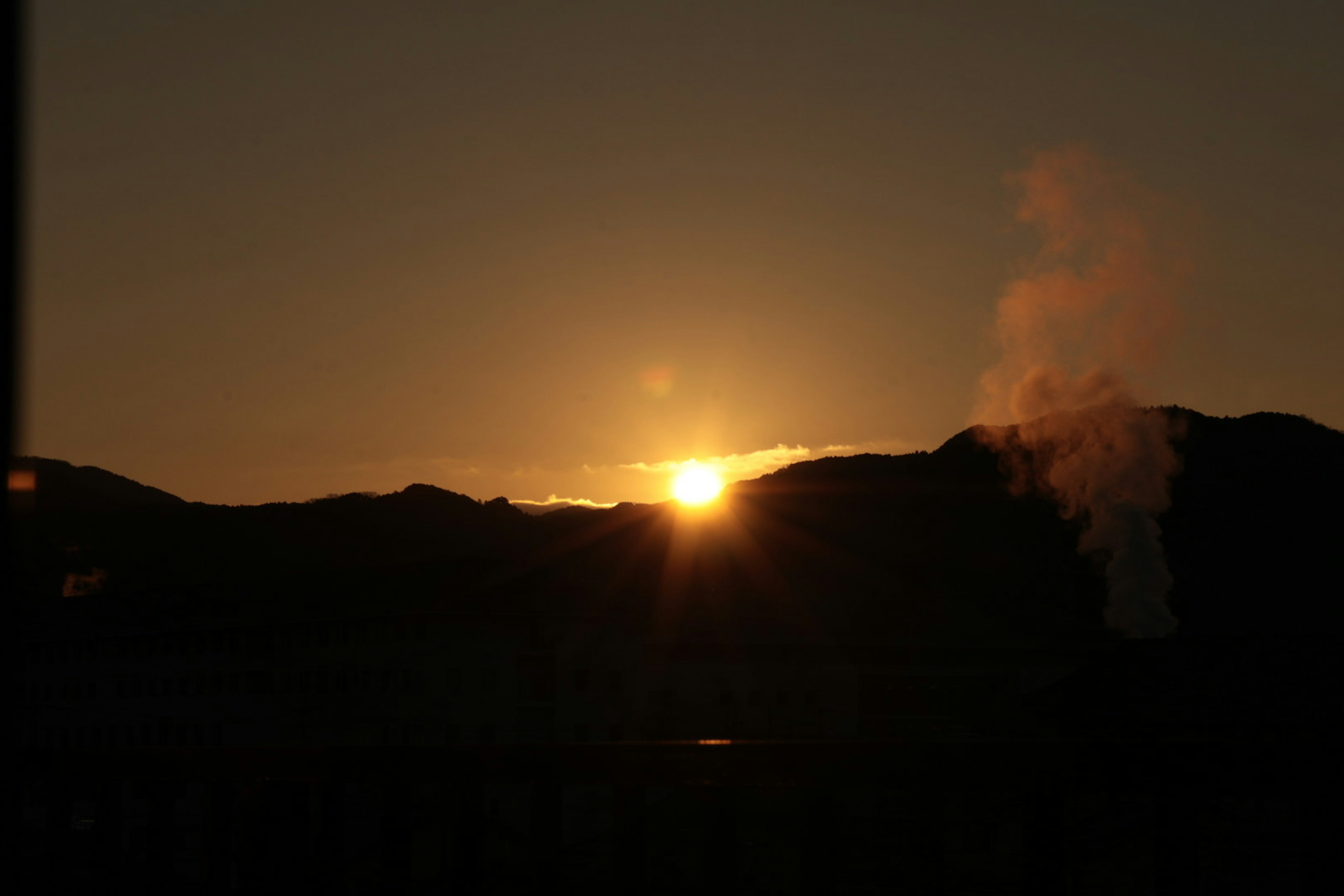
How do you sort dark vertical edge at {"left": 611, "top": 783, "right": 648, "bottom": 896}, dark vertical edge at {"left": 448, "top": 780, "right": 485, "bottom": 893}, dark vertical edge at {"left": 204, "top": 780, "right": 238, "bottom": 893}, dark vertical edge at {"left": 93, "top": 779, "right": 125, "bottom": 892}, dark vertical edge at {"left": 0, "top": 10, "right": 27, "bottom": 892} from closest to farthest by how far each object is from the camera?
dark vertical edge at {"left": 0, "top": 10, "right": 27, "bottom": 892}, dark vertical edge at {"left": 611, "top": 783, "right": 648, "bottom": 896}, dark vertical edge at {"left": 448, "top": 780, "right": 485, "bottom": 893}, dark vertical edge at {"left": 204, "top": 780, "right": 238, "bottom": 893}, dark vertical edge at {"left": 93, "top": 779, "right": 125, "bottom": 892}

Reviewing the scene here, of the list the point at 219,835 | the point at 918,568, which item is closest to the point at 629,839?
the point at 219,835

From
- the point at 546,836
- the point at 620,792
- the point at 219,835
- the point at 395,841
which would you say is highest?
the point at 620,792

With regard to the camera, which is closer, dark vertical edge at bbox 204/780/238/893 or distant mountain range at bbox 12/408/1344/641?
dark vertical edge at bbox 204/780/238/893

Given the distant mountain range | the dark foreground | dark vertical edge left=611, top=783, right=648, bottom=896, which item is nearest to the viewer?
the dark foreground

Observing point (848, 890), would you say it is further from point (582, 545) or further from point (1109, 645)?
point (582, 545)

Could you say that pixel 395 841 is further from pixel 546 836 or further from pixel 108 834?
pixel 108 834

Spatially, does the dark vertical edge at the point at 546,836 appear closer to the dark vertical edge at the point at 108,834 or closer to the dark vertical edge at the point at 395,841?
the dark vertical edge at the point at 395,841

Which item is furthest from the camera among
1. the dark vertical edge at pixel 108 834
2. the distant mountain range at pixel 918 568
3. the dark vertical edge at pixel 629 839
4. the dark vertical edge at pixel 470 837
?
the distant mountain range at pixel 918 568

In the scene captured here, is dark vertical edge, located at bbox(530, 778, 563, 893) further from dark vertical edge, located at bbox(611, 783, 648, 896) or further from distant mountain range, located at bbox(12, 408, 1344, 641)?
distant mountain range, located at bbox(12, 408, 1344, 641)

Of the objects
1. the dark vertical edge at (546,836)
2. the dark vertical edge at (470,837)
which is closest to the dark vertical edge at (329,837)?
the dark vertical edge at (470,837)

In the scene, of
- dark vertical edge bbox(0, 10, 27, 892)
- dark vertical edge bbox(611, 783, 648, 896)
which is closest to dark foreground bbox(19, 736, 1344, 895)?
dark vertical edge bbox(611, 783, 648, 896)

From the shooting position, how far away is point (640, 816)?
13414 millimetres

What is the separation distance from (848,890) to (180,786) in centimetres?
1595

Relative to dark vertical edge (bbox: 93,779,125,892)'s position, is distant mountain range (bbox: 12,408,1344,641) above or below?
above
